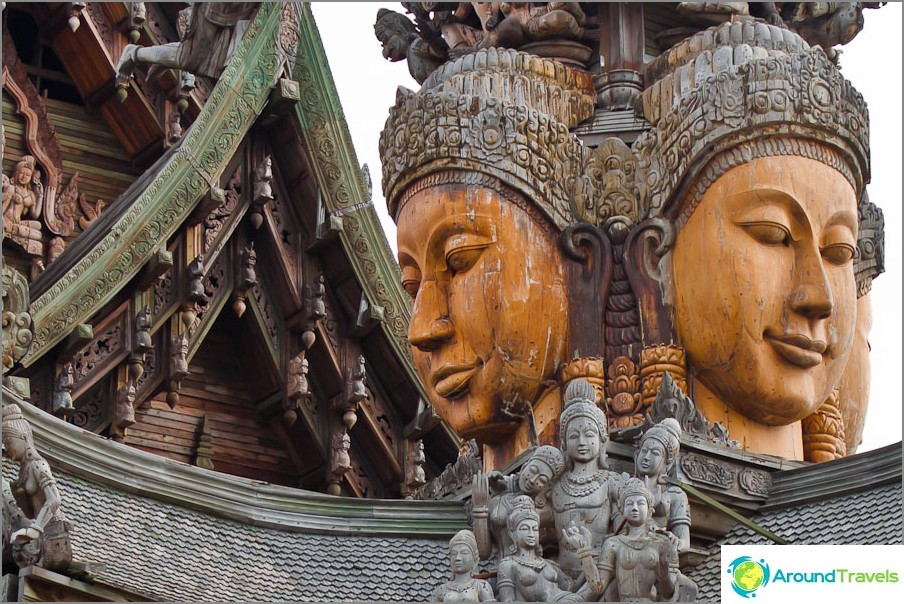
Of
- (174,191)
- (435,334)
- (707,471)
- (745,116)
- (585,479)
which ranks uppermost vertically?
(174,191)

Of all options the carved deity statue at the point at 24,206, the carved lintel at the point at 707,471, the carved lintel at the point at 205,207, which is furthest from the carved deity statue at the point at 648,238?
the carved deity statue at the point at 24,206

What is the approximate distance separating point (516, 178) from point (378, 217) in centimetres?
716

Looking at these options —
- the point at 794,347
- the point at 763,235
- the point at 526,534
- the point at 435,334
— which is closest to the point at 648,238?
the point at 763,235

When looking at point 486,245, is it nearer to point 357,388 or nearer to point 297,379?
point 297,379

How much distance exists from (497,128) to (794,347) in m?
2.09

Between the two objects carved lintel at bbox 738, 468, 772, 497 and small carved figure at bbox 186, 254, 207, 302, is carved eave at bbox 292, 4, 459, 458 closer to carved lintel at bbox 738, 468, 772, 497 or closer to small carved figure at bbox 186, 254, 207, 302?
small carved figure at bbox 186, 254, 207, 302

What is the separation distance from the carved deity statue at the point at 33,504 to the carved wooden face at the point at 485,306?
99.7 inches

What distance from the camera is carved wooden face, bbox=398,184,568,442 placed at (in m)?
17.8

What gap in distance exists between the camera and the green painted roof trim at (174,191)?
74.9ft

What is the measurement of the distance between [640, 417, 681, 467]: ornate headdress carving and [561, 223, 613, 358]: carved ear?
1.11 meters

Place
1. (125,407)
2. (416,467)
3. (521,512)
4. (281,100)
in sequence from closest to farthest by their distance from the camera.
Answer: (521,512), (125,407), (281,100), (416,467)

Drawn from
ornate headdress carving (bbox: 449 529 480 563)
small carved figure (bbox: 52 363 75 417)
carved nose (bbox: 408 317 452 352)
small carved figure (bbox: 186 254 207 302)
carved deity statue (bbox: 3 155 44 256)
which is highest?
carved deity statue (bbox: 3 155 44 256)

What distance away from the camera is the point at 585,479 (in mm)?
16547

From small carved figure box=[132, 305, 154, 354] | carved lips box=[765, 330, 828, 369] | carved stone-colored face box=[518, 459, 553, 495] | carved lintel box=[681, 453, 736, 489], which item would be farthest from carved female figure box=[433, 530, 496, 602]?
small carved figure box=[132, 305, 154, 354]
